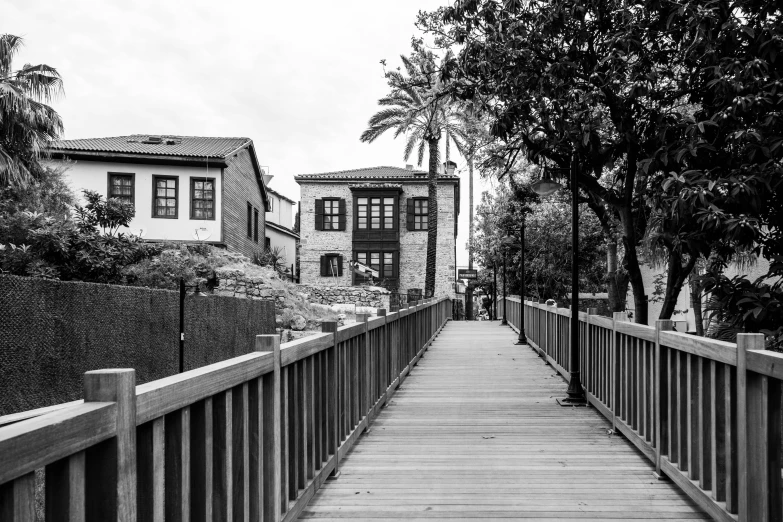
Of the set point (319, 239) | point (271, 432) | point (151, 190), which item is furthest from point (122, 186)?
point (271, 432)

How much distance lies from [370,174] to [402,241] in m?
4.99

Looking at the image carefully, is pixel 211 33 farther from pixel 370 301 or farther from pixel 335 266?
pixel 335 266

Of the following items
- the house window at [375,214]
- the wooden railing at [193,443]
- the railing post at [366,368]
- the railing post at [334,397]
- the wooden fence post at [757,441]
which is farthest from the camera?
the house window at [375,214]

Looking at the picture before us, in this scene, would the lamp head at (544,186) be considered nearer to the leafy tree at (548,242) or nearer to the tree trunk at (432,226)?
the leafy tree at (548,242)

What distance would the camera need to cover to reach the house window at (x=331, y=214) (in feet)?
145

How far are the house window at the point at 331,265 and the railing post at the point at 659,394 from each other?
127 ft

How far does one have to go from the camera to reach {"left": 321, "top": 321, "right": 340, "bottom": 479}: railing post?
5.30m

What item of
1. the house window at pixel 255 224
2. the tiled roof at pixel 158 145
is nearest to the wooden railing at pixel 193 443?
the tiled roof at pixel 158 145

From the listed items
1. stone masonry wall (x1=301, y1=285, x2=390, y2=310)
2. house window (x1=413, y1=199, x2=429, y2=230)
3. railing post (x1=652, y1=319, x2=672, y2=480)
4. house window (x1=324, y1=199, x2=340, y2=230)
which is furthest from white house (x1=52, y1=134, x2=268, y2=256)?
railing post (x1=652, y1=319, x2=672, y2=480)

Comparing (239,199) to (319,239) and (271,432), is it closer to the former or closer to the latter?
(319,239)

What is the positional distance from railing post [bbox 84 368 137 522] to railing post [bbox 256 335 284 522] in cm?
153

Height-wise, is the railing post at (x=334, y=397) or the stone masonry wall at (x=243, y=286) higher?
the stone masonry wall at (x=243, y=286)

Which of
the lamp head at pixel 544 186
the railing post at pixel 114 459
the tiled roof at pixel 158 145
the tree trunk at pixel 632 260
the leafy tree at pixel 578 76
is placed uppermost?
the tiled roof at pixel 158 145

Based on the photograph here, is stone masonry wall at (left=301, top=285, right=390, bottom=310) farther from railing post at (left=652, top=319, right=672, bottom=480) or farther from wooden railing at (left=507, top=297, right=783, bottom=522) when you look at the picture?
railing post at (left=652, top=319, right=672, bottom=480)
